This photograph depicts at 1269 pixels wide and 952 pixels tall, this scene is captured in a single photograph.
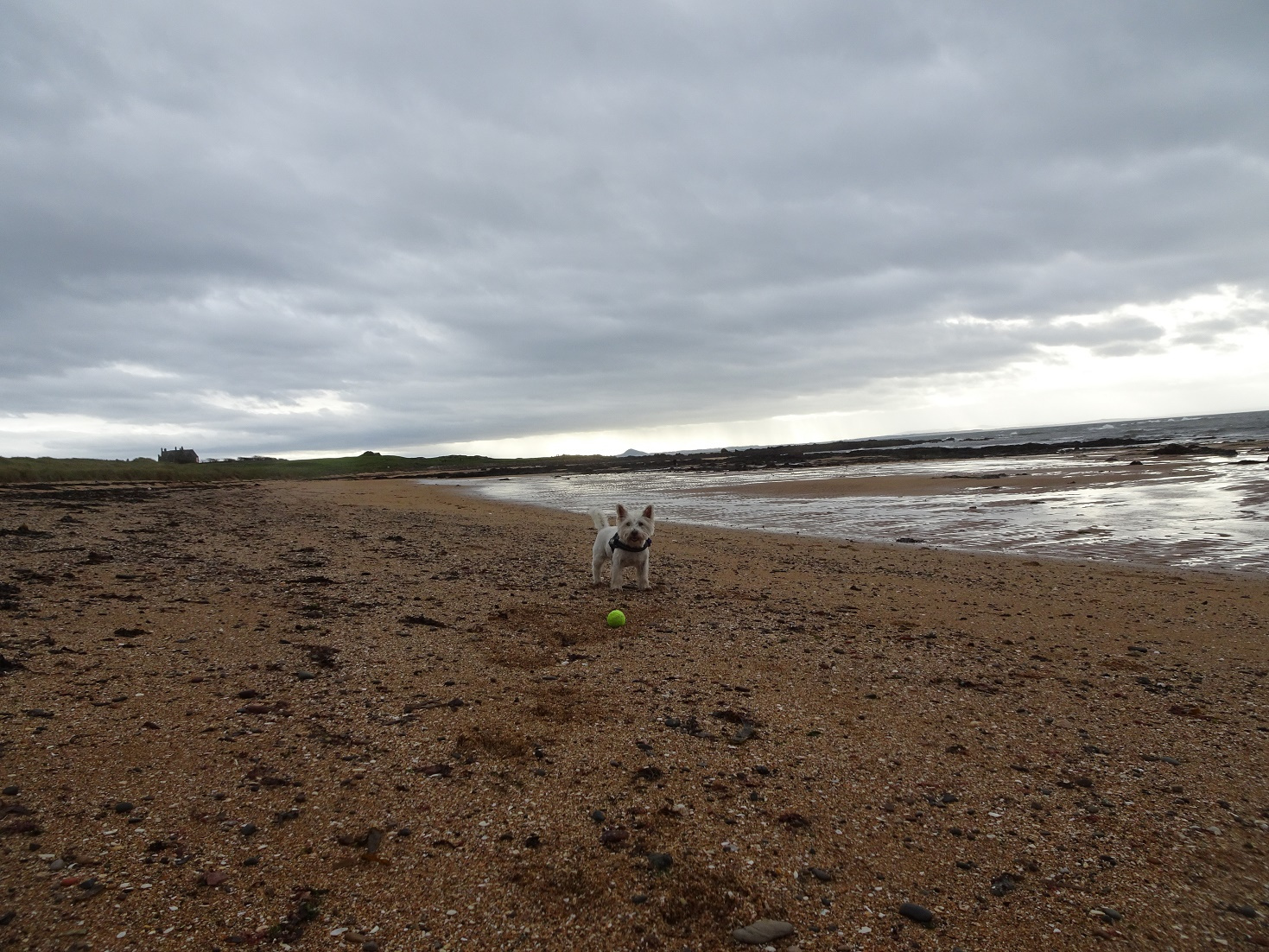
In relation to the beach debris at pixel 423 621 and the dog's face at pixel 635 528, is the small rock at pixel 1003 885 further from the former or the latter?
the dog's face at pixel 635 528

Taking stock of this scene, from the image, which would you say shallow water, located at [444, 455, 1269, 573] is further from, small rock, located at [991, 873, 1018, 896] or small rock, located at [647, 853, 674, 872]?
small rock, located at [647, 853, 674, 872]

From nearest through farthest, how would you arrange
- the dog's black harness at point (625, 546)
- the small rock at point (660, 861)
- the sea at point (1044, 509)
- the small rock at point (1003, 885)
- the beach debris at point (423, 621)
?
the small rock at point (1003, 885)
the small rock at point (660, 861)
the beach debris at point (423, 621)
the dog's black harness at point (625, 546)
the sea at point (1044, 509)

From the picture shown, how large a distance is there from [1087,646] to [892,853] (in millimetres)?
4585

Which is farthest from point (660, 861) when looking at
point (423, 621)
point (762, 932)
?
point (423, 621)

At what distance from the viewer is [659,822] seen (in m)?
3.07

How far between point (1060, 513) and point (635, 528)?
1488 centimetres

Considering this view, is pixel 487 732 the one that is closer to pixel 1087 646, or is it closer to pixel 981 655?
pixel 981 655

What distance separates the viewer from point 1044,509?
1853 cm

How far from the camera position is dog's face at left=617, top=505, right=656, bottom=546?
335 inches

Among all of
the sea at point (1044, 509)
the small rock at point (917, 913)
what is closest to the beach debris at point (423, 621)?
the small rock at point (917, 913)

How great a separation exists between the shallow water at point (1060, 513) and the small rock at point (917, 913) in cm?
1102

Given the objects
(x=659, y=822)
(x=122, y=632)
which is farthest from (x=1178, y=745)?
(x=122, y=632)

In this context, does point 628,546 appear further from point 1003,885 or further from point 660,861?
point 1003,885

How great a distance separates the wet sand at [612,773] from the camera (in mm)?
2459
